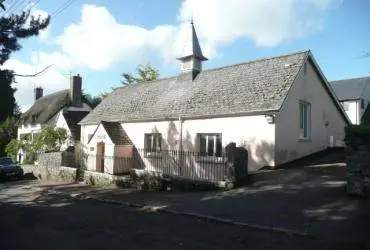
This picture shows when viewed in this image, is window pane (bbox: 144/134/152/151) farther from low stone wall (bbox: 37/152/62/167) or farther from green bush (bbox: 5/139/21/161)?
green bush (bbox: 5/139/21/161)

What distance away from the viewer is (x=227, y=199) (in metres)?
13.3

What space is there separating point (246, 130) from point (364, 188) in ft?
23.6

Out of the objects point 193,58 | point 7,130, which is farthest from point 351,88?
point 7,130

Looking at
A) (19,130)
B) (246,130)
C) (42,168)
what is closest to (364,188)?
(246,130)

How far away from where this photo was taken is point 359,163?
11.7 meters

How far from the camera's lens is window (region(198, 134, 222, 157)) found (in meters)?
19.6

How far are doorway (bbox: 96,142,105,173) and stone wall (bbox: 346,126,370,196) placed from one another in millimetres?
→ 15282

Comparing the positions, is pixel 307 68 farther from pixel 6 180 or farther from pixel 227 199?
pixel 6 180

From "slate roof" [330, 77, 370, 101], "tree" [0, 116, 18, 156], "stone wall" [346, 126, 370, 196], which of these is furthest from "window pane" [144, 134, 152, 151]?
"slate roof" [330, 77, 370, 101]

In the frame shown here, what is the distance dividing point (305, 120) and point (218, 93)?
4.78m

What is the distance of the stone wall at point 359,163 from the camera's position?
11.6 metres

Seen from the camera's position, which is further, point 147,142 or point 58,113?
point 58,113

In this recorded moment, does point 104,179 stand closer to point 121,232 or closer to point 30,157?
point 121,232

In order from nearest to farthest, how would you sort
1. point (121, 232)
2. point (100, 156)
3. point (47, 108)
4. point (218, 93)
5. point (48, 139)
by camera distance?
point (121, 232) < point (218, 93) < point (100, 156) < point (48, 139) < point (47, 108)
